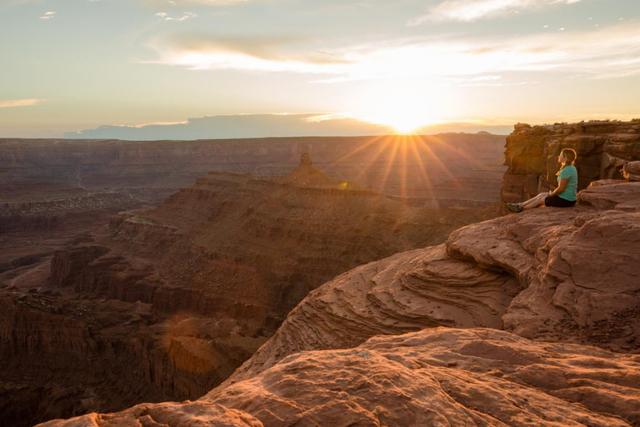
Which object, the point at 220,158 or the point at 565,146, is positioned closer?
the point at 565,146

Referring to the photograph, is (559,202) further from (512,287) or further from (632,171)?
(632,171)

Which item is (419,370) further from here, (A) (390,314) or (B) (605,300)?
(A) (390,314)

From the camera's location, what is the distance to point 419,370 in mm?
4707

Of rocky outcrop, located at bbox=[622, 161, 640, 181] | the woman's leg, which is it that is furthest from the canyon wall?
rocky outcrop, located at bbox=[622, 161, 640, 181]

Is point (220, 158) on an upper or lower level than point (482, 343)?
upper

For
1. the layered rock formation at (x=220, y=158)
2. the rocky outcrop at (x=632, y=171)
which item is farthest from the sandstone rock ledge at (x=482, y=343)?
the layered rock formation at (x=220, y=158)

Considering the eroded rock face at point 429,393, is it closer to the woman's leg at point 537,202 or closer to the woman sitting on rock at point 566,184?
the woman sitting on rock at point 566,184

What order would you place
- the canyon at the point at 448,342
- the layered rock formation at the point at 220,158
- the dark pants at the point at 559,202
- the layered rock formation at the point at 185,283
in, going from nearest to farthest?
1. the canyon at the point at 448,342
2. the dark pants at the point at 559,202
3. the layered rock formation at the point at 185,283
4. the layered rock formation at the point at 220,158

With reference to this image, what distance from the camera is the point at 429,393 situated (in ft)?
13.5

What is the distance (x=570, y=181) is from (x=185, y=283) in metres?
40.7

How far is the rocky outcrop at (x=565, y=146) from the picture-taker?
1442 cm

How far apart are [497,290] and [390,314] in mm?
2131

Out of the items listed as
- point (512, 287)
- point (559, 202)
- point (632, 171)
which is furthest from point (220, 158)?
point (512, 287)

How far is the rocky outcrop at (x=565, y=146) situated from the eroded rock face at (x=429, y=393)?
11.7 m
